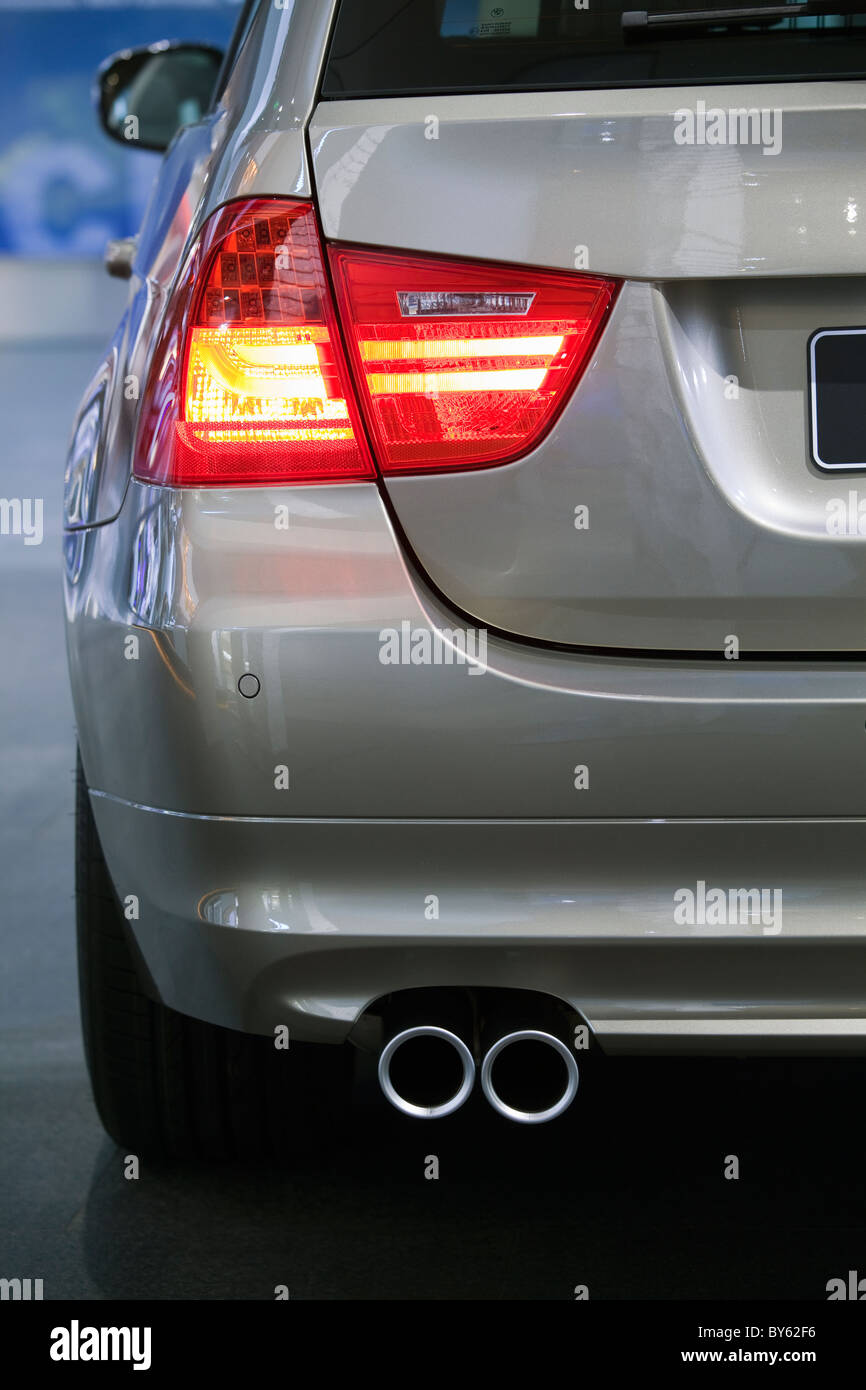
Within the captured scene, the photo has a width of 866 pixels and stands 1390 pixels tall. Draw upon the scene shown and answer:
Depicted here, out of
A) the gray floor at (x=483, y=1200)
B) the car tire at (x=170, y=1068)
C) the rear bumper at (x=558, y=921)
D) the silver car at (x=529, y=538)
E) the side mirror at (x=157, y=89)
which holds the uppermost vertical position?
the side mirror at (x=157, y=89)

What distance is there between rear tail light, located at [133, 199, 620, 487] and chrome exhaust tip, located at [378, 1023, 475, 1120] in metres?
0.57

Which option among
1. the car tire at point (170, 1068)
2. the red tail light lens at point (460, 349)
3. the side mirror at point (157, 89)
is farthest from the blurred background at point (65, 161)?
the red tail light lens at point (460, 349)

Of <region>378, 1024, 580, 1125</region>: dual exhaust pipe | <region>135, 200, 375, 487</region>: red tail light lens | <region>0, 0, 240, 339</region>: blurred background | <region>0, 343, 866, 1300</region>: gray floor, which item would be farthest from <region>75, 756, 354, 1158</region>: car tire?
<region>0, 0, 240, 339</region>: blurred background

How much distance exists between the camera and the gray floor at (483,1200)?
2.05 meters

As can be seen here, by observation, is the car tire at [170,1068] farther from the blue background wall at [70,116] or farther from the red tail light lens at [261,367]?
the blue background wall at [70,116]

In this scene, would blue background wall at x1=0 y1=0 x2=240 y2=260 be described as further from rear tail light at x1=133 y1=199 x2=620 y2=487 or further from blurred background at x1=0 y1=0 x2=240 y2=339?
rear tail light at x1=133 y1=199 x2=620 y2=487

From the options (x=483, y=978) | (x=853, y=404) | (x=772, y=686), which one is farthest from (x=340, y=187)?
(x=483, y=978)

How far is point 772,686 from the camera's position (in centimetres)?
158

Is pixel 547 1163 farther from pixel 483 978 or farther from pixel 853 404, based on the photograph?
pixel 853 404

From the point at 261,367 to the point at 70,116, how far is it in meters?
17.9

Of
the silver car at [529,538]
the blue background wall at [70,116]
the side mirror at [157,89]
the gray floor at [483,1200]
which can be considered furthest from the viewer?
the blue background wall at [70,116]

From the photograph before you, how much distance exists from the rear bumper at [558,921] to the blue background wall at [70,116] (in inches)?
674
